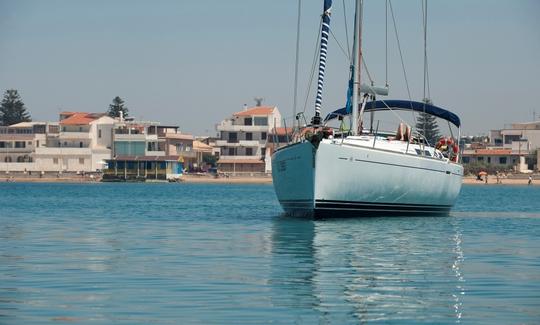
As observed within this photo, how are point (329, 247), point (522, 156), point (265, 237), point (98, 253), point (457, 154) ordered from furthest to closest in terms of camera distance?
point (522, 156), point (457, 154), point (265, 237), point (329, 247), point (98, 253)

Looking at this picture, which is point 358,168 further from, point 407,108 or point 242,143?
point 242,143

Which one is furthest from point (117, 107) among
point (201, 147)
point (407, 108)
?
point (407, 108)

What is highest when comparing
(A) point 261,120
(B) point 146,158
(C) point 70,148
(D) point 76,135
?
(A) point 261,120

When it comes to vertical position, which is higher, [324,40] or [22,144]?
[324,40]

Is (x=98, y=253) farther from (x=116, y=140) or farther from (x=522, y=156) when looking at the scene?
(x=522, y=156)

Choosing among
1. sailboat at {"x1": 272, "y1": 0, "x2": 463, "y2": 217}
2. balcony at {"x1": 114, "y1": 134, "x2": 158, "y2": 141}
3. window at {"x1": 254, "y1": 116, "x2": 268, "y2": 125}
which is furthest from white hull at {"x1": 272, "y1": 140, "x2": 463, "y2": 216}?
window at {"x1": 254, "y1": 116, "x2": 268, "y2": 125}

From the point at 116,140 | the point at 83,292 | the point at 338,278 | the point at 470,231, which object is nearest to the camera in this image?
the point at 83,292

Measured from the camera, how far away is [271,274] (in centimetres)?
2208

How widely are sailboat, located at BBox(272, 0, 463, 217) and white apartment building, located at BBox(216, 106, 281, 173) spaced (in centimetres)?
11048

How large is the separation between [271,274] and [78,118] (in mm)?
144374

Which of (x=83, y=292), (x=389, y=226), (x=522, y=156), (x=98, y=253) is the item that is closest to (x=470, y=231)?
(x=389, y=226)

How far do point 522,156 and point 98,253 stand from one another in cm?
14608

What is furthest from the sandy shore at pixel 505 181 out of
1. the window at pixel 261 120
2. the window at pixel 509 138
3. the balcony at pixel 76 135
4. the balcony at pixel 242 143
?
the balcony at pixel 76 135

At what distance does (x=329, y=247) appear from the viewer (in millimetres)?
29094
